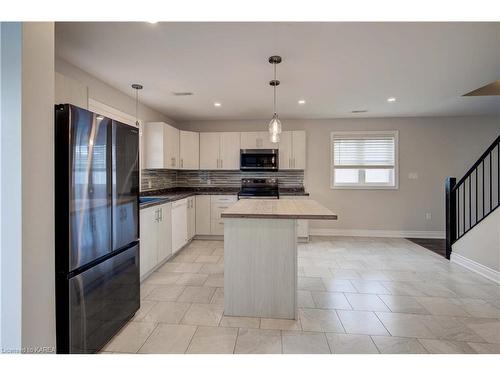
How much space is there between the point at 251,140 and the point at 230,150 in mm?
469

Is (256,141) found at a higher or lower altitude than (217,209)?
higher

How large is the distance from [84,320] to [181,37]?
2.26 m

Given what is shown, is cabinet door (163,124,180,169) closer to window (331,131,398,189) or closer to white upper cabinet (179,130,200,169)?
white upper cabinet (179,130,200,169)

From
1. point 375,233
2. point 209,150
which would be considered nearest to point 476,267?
point 375,233

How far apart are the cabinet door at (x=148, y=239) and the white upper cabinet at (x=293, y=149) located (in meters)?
2.73

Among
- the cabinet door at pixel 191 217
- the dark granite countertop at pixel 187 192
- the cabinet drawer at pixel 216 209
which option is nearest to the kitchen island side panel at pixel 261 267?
the dark granite countertop at pixel 187 192

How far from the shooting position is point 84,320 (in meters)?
1.63

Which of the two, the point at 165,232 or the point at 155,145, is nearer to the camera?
the point at 165,232

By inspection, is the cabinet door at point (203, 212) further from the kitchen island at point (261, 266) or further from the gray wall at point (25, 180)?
the gray wall at point (25, 180)

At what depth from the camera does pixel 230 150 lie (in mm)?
5109

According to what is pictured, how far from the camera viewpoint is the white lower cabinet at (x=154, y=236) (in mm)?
2934

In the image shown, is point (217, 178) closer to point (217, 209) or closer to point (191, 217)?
point (217, 209)
